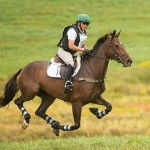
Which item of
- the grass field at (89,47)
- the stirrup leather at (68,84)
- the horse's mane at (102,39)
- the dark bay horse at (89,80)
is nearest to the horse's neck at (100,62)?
the dark bay horse at (89,80)

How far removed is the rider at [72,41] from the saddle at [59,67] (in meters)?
0.14

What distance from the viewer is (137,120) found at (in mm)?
26609

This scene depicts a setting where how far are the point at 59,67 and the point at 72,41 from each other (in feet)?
2.74

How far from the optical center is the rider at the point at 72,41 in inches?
673

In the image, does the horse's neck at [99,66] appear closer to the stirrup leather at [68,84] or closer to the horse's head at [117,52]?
the horse's head at [117,52]

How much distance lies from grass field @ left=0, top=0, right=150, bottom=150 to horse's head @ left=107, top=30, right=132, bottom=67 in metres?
1.89

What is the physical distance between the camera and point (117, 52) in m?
17.0

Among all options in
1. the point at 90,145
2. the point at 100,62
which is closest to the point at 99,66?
the point at 100,62

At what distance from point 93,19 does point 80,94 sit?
1842 inches

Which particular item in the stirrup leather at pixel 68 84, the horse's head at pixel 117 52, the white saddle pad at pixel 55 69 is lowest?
the stirrup leather at pixel 68 84

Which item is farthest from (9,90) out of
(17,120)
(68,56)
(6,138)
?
(17,120)

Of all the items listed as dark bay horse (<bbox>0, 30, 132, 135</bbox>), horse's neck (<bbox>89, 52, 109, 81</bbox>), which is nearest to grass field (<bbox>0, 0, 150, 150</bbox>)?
dark bay horse (<bbox>0, 30, 132, 135</bbox>)

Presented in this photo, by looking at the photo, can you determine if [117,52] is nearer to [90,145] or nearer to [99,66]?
[99,66]

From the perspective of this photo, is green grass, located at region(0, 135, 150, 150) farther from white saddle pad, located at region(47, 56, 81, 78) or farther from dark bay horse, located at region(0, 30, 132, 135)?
white saddle pad, located at region(47, 56, 81, 78)
